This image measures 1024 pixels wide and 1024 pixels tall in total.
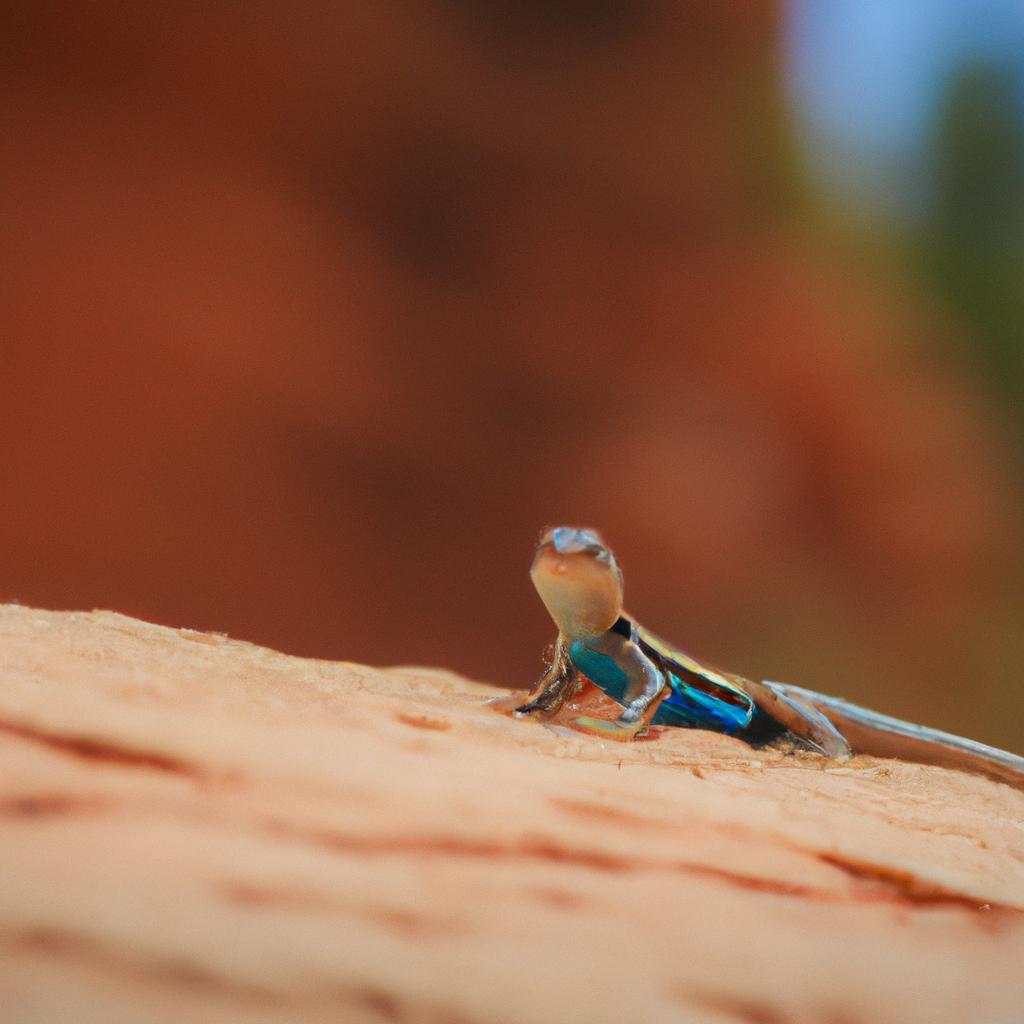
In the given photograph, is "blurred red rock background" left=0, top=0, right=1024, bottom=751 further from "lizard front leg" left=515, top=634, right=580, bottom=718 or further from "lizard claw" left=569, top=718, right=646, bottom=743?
"lizard claw" left=569, top=718, right=646, bottom=743

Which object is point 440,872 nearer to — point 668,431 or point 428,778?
point 428,778

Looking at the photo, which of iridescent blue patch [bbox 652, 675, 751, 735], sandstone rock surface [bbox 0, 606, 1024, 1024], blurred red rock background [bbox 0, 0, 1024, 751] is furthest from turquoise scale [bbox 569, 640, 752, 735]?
blurred red rock background [bbox 0, 0, 1024, 751]

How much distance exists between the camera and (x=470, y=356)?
312 inches

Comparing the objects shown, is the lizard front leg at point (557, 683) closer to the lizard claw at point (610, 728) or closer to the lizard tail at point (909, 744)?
the lizard claw at point (610, 728)

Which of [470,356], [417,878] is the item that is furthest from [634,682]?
[470,356]

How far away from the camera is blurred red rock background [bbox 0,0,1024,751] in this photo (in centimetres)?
629

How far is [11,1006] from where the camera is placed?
3.25 ft

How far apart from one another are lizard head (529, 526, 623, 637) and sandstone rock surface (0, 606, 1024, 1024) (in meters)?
0.76

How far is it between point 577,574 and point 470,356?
18.0ft

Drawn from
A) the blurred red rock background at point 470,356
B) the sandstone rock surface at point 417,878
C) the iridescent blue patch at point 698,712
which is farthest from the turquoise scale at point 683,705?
the blurred red rock background at point 470,356

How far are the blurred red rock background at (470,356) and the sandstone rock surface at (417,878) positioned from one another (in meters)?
4.85

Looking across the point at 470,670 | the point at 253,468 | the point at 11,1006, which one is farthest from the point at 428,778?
the point at 470,670

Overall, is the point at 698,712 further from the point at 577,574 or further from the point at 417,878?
the point at 417,878

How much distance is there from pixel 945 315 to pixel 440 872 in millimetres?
8686
